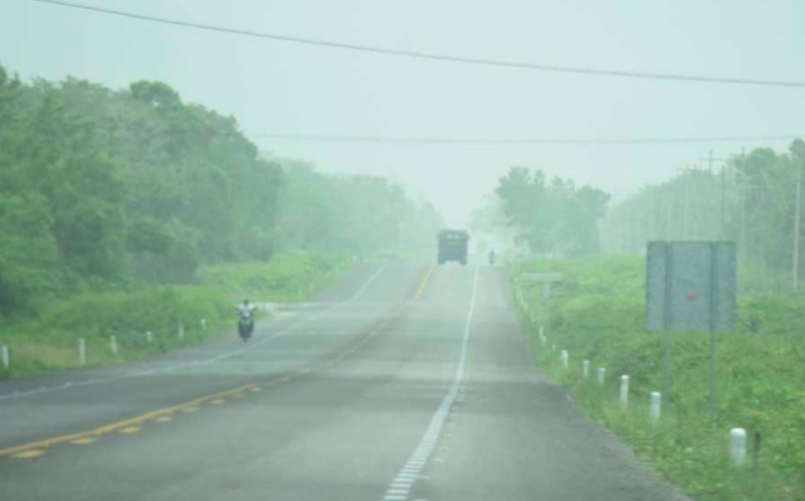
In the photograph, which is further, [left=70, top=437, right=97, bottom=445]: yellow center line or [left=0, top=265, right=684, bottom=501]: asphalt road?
[left=70, top=437, right=97, bottom=445]: yellow center line

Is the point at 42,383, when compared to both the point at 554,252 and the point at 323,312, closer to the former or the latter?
the point at 323,312

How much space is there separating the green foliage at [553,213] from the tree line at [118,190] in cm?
3762

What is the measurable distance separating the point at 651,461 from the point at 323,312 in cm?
6921

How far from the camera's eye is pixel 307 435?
2347 centimetres

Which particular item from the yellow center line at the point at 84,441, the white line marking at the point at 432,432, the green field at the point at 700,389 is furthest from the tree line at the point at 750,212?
the yellow center line at the point at 84,441

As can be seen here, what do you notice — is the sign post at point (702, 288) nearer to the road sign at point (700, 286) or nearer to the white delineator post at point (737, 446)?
the road sign at point (700, 286)

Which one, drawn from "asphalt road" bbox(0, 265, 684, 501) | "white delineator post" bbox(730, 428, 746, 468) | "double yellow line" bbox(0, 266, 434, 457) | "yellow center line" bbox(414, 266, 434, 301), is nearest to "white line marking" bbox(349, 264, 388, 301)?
"yellow center line" bbox(414, 266, 434, 301)

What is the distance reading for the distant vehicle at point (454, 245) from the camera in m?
144

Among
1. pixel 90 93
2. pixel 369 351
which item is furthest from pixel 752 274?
pixel 90 93

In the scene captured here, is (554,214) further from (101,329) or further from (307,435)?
(307,435)

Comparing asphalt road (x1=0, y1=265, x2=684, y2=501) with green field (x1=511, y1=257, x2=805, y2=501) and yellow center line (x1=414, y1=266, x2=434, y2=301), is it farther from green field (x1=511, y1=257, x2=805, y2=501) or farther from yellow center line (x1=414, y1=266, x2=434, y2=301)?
yellow center line (x1=414, y1=266, x2=434, y2=301)

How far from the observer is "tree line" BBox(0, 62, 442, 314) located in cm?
6225

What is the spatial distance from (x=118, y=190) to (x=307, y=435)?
172ft

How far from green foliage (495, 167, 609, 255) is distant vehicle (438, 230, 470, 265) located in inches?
1536
